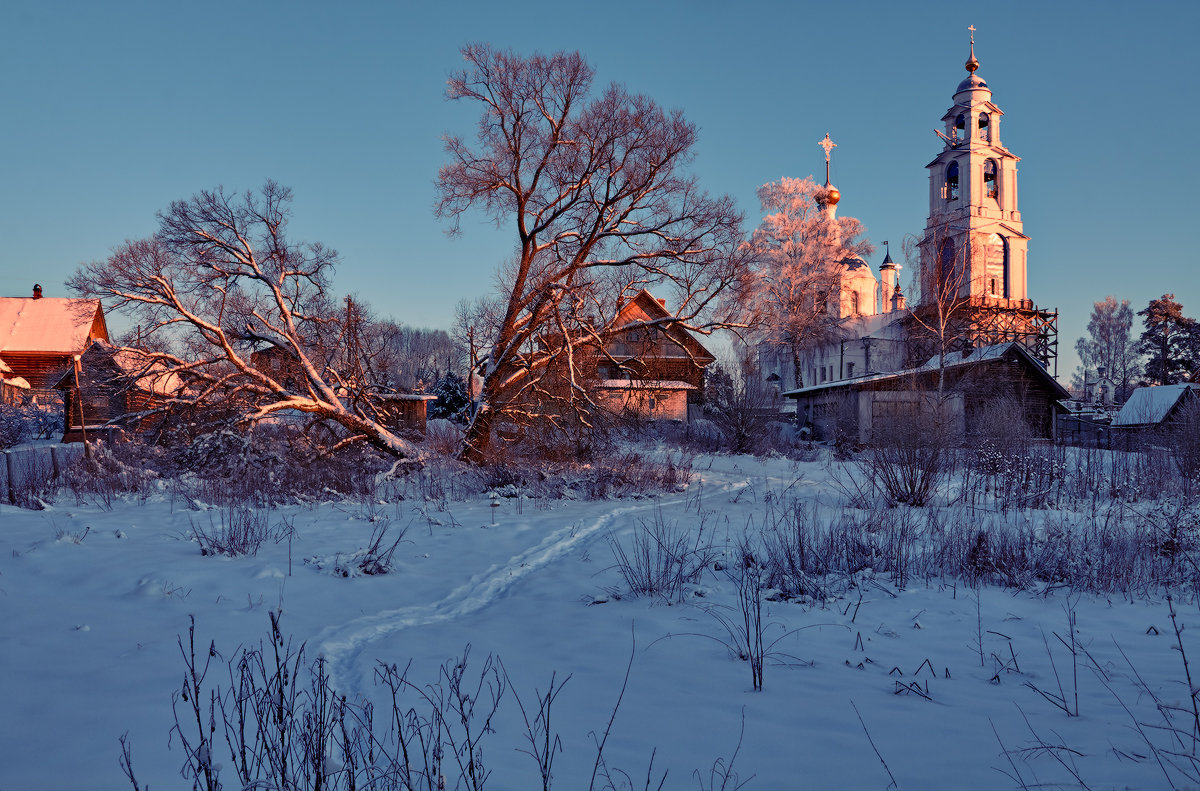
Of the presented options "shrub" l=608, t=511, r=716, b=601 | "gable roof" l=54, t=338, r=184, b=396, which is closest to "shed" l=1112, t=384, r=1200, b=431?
"shrub" l=608, t=511, r=716, b=601

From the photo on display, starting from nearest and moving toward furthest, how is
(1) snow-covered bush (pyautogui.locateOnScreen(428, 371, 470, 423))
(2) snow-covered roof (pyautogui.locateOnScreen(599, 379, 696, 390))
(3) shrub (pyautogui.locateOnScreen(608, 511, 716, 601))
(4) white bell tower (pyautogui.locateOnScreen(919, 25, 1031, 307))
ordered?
(3) shrub (pyautogui.locateOnScreen(608, 511, 716, 601)), (2) snow-covered roof (pyautogui.locateOnScreen(599, 379, 696, 390)), (1) snow-covered bush (pyautogui.locateOnScreen(428, 371, 470, 423)), (4) white bell tower (pyautogui.locateOnScreen(919, 25, 1031, 307))

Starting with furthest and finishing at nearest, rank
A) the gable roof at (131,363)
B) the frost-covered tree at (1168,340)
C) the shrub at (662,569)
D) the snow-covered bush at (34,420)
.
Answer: the frost-covered tree at (1168,340)
the snow-covered bush at (34,420)
the gable roof at (131,363)
the shrub at (662,569)

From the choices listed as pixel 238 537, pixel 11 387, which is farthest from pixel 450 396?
pixel 238 537

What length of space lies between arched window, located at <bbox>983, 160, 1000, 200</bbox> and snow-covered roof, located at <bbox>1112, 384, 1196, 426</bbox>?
18408 millimetres

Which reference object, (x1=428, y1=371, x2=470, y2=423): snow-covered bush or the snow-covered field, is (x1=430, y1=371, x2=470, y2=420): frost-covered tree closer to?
(x1=428, y1=371, x2=470, y2=423): snow-covered bush

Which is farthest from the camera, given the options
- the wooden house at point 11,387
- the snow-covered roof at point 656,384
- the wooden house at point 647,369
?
the wooden house at point 11,387

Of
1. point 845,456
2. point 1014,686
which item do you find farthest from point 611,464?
point 1014,686

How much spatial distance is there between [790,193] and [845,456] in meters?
24.2

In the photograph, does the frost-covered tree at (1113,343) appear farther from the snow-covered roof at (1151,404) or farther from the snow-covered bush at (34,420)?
the snow-covered bush at (34,420)

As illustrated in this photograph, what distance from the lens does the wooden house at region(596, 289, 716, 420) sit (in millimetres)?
17250

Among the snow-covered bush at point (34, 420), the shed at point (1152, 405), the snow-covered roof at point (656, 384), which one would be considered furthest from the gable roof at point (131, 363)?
the shed at point (1152, 405)

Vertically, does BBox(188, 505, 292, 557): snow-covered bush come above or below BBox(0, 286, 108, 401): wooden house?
below

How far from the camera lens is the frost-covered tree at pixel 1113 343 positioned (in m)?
56.8

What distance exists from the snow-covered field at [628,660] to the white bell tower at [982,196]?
42044 millimetres
